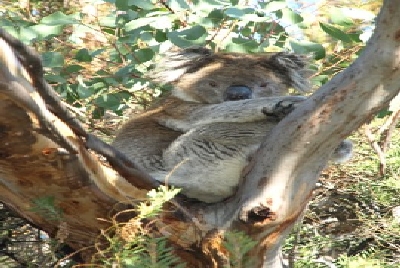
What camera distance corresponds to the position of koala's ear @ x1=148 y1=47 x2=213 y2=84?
3.33 m

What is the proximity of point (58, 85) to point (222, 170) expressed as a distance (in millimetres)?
1185

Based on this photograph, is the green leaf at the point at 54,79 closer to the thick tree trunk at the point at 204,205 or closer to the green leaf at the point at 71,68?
the green leaf at the point at 71,68

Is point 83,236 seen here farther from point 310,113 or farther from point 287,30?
point 287,30

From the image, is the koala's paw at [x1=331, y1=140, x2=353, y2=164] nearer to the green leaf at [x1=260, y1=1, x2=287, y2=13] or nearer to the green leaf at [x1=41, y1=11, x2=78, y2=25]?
the green leaf at [x1=260, y1=1, x2=287, y2=13]

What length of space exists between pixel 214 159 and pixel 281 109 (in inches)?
12.4

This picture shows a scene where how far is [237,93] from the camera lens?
10.9ft

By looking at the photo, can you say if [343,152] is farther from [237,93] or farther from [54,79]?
[54,79]

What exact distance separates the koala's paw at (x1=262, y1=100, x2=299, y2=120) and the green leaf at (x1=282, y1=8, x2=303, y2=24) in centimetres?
31

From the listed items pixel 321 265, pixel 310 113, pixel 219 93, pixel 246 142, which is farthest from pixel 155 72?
pixel 310 113

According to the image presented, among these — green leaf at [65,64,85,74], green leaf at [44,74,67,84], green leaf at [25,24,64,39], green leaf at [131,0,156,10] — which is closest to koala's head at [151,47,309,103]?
green leaf at [65,64,85,74]

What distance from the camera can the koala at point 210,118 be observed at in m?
2.45

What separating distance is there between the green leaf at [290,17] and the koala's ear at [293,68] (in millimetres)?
958

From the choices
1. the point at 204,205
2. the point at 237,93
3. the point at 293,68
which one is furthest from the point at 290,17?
the point at 293,68

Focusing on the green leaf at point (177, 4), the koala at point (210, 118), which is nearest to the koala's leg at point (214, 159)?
the koala at point (210, 118)
